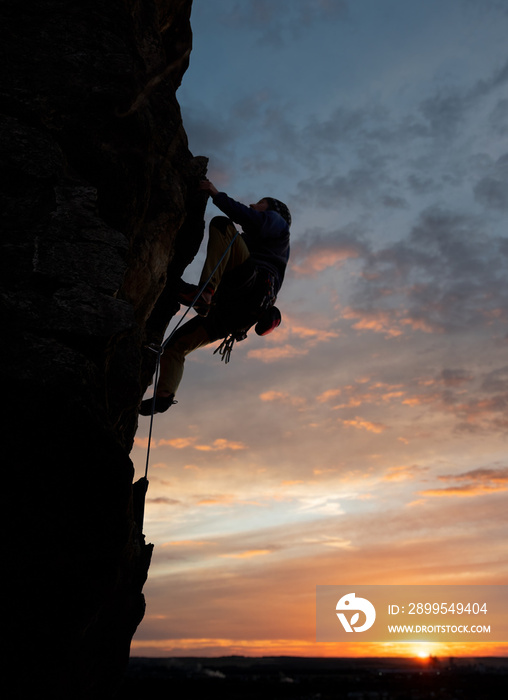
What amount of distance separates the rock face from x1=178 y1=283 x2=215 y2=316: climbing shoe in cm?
30

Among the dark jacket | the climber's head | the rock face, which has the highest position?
the climber's head

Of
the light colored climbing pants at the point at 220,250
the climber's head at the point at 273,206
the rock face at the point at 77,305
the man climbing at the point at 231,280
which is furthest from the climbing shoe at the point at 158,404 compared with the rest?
the climber's head at the point at 273,206

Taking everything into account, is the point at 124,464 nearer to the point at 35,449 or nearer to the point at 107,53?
the point at 35,449

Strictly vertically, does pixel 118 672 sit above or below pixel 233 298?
below

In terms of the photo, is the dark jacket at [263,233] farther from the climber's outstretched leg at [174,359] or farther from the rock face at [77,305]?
the climber's outstretched leg at [174,359]

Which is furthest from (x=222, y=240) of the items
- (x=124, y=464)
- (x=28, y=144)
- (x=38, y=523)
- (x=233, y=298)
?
(x=38, y=523)

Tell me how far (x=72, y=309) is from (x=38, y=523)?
154 cm

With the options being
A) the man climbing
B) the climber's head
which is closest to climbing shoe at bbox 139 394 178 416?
the man climbing

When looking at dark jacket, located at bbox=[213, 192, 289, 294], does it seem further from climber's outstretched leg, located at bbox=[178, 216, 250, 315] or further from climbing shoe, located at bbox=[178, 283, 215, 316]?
climbing shoe, located at bbox=[178, 283, 215, 316]

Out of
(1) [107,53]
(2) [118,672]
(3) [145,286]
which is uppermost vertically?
(1) [107,53]

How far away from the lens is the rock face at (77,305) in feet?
13.1

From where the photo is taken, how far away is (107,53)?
5.57 metres

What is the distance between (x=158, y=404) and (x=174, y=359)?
62 cm

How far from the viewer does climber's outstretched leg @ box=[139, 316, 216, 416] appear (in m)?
7.04
